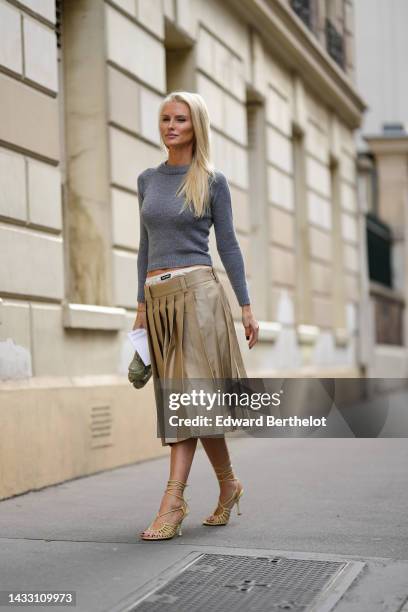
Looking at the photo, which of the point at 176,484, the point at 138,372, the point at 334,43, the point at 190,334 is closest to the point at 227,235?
the point at 190,334

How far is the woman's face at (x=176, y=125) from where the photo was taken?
187 inches

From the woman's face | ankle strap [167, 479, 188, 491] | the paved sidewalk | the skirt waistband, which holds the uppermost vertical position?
the woman's face

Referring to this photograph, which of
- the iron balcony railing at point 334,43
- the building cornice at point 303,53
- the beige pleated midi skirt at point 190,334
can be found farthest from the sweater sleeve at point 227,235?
the iron balcony railing at point 334,43

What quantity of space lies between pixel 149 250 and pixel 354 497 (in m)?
2.05

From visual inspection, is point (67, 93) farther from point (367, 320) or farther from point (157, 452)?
point (367, 320)

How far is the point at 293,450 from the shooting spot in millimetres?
9016

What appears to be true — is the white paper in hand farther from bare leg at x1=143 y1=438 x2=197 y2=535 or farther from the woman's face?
the woman's face

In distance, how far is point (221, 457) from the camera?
4926mm

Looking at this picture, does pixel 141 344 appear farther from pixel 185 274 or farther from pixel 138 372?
pixel 185 274

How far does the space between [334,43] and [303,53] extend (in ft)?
11.7

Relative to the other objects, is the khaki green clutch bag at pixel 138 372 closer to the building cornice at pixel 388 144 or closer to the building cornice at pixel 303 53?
the building cornice at pixel 303 53

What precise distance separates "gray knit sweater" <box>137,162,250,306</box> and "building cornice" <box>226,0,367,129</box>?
704cm

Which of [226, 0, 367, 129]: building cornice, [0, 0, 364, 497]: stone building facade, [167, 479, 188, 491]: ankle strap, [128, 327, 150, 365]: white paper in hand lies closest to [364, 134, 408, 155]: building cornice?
[226, 0, 367, 129]: building cornice

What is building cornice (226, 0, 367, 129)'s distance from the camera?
12180 millimetres
